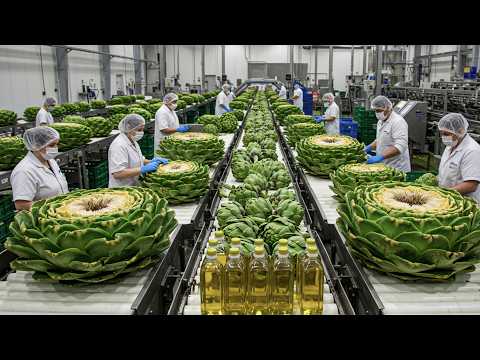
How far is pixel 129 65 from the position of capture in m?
21.0

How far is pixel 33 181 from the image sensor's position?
10.5ft

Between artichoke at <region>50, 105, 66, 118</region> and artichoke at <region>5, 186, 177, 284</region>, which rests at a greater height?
artichoke at <region>50, 105, 66, 118</region>

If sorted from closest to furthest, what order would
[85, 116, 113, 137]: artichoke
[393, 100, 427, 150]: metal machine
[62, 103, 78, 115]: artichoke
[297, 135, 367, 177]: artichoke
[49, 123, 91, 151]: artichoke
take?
1. [297, 135, 367, 177]: artichoke
2. [49, 123, 91, 151]: artichoke
3. [85, 116, 113, 137]: artichoke
4. [393, 100, 427, 150]: metal machine
5. [62, 103, 78, 115]: artichoke

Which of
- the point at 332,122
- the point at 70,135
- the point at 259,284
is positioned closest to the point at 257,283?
the point at 259,284

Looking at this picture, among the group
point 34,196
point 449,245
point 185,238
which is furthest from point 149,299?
point 34,196

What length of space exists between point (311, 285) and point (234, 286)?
28 centimetres

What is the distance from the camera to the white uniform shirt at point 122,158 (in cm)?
368

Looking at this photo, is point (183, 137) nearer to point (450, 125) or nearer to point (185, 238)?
point (185, 238)

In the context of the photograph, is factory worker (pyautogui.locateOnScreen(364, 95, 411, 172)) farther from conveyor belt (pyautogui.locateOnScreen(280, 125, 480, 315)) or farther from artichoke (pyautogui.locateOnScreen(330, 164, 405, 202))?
conveyor belt (pyautogui.locateOnScreen(280, 125, 480, 315))

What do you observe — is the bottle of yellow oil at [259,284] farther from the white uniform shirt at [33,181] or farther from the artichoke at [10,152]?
the artichoke at [10,152]

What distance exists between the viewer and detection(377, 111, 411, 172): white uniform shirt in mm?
4481

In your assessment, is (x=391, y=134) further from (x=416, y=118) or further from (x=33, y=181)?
(x=416, y=118)

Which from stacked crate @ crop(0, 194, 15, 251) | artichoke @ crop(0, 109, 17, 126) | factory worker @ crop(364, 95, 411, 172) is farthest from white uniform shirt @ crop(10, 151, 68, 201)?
artichoke @ crop(0, 109, 17, 126)

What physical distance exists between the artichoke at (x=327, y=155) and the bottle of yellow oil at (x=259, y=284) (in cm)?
174
